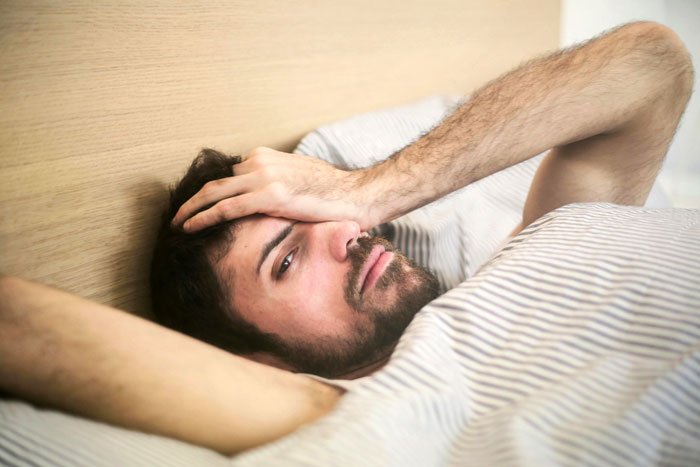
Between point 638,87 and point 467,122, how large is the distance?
30 centimetres

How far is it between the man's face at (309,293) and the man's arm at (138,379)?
29 centimetres

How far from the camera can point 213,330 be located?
0.78 meters

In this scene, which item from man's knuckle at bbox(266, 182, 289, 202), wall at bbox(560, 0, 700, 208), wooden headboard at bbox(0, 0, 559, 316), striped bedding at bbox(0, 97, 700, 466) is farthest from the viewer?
wall at bbox(560, 0, 700, 208)

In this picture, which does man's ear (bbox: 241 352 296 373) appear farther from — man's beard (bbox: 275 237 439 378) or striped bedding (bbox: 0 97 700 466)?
striped bedding (bbox: 0 97 700 466)

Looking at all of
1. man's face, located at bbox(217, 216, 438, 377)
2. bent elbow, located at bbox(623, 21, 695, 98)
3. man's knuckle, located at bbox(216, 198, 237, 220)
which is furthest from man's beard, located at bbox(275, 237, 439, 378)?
bent elbow, located at bbox(623, 21, 695, 98)

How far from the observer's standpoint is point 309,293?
2.52ft

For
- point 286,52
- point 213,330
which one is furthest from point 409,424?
point 286,52

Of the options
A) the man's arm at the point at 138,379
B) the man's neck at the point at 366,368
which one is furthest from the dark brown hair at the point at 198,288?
the man's arm at the point at 138,379

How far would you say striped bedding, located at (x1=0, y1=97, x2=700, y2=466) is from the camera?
0.36m

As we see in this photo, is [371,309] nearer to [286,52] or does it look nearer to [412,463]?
[412,463]

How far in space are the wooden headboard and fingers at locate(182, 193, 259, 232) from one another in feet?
0.38

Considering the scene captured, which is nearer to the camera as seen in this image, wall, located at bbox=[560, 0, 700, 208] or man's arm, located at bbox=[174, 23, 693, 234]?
man's arm, located at bbox=[174, 23, 693, 234]

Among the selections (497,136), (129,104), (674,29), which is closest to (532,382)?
(497,136)

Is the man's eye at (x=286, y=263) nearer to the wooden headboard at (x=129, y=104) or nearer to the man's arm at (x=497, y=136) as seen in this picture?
the man's arm at (x=497, y=136)
